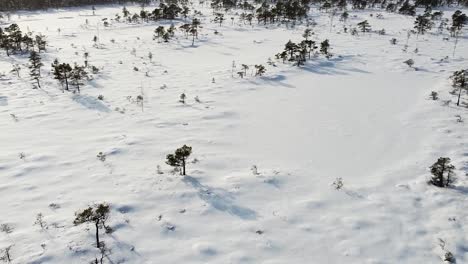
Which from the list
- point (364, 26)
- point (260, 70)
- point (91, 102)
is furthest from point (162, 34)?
point (364, 26)

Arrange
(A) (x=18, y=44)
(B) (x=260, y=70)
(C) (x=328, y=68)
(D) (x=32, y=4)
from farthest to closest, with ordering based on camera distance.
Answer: (D) (x=32, y=4) < (A) (x=18, y=44) < (C) (x=328, y=68) < (B) (x=260, y=70)

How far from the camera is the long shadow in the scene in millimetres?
12887

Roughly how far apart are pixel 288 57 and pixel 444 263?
1020 inches

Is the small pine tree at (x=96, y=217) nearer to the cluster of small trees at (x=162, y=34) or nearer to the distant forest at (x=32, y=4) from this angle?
the cluster of small trees at (x=162, y=34)

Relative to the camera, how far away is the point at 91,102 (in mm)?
23422

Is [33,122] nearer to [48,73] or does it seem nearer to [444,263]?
[48,73]

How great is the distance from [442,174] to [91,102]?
762 inches

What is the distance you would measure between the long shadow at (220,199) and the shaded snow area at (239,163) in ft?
0.22

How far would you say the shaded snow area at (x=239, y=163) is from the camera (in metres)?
11.5

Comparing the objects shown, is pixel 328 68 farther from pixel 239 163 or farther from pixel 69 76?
pixel 69 76

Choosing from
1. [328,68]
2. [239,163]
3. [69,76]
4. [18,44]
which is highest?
[18,44]

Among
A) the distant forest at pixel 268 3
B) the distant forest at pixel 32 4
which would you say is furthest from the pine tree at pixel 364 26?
the distant forest at pixel 32 4

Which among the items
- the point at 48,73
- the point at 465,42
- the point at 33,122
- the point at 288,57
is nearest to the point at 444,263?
the point at 33,122

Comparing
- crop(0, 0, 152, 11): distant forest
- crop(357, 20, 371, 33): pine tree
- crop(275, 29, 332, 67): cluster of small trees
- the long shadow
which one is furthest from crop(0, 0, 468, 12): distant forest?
the long shadow
